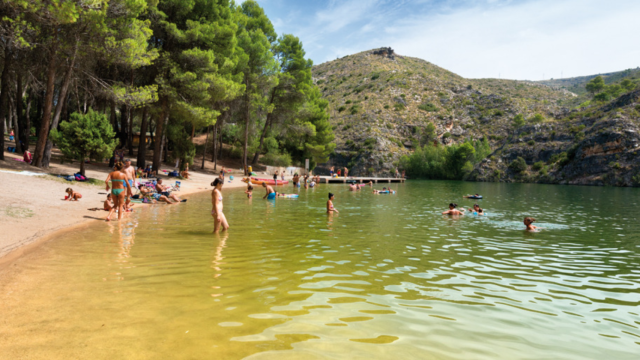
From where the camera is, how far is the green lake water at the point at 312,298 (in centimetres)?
390

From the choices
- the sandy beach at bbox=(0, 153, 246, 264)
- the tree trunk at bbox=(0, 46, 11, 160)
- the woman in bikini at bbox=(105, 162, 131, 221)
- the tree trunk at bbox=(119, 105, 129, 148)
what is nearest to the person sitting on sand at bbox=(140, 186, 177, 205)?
the sandy beach at bbox=(0, 153, 246, 264)

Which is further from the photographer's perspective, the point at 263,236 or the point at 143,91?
the point at 143,91

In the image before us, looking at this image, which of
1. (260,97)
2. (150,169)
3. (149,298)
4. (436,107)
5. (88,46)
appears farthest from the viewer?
(436,107)

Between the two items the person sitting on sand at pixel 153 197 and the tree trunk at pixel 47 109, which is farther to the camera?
the tree trunk at pixel 47 109

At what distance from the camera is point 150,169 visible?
28766mm

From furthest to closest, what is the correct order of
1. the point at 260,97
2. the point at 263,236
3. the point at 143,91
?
the point at 260,97 < the point at 143,91 < the point at 263,236

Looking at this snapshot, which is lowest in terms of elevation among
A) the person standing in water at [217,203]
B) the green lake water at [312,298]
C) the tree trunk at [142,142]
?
the green lake water at [312,298]

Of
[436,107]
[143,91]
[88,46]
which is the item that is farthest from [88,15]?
[436,107]

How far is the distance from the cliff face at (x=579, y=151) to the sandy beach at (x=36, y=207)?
231ft

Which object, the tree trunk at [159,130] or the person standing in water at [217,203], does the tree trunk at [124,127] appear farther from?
A: the person standing in water at [217,203]

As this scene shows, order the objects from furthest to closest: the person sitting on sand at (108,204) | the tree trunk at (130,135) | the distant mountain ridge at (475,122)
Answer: the distant mountain ridge at (475,122) → the tree trunk at (130,135) → the person sitting on sand at (108,204)

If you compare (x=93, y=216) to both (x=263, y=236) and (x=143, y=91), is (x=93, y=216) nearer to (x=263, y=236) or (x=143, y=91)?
(x=263, y=236)

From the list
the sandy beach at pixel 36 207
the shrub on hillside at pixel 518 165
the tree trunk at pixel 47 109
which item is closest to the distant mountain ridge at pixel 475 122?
the shrub on hillside at pixel 518 165

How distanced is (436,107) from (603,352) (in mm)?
107238
